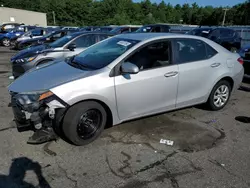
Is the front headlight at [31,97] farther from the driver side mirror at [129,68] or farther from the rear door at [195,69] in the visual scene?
the rear door at [195,69]

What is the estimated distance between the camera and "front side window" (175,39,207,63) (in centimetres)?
387

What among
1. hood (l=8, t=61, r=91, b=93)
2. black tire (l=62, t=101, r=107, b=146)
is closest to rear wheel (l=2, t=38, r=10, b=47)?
hood (l=8, t=61, r=91, b=93)

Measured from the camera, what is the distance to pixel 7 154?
9.80 ft

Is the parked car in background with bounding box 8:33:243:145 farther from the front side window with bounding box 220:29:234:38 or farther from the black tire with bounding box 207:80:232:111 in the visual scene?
the front side window with bounding box 220:29:234:38

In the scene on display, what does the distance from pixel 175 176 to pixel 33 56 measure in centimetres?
551

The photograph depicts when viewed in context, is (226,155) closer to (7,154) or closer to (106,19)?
(7,154)

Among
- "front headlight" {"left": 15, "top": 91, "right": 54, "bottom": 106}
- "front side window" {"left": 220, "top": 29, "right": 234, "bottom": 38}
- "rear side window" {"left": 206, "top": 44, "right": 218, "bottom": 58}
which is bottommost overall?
"front headlight" {"left": 15, "top": 91, "right": 54, "bottom": 106}

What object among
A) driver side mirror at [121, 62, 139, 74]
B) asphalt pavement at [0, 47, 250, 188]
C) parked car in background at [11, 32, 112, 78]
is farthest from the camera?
parked car in background at [11, 32, 112, 78]

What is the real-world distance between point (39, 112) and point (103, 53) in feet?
5.03

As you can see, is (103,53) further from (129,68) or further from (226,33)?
(226,33)

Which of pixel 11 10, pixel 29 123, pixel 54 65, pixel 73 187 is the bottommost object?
pixel 73 187

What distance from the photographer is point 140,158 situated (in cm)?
297

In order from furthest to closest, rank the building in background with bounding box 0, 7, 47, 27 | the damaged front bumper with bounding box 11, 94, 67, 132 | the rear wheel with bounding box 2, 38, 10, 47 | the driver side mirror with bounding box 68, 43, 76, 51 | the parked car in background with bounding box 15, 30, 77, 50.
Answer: the building in background with bounding box 0, 7, 47, 27 → the rear wheel with bounding box 2, 38, 10, 47 → the parked car in background with bounding box 15, 30, 77, 50 → the driver side mirror with bounding box 68, 43, 76, 51 → the damaged front bumper with bounding box 11, 94, 67, 132

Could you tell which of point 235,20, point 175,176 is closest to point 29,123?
point 175,176
